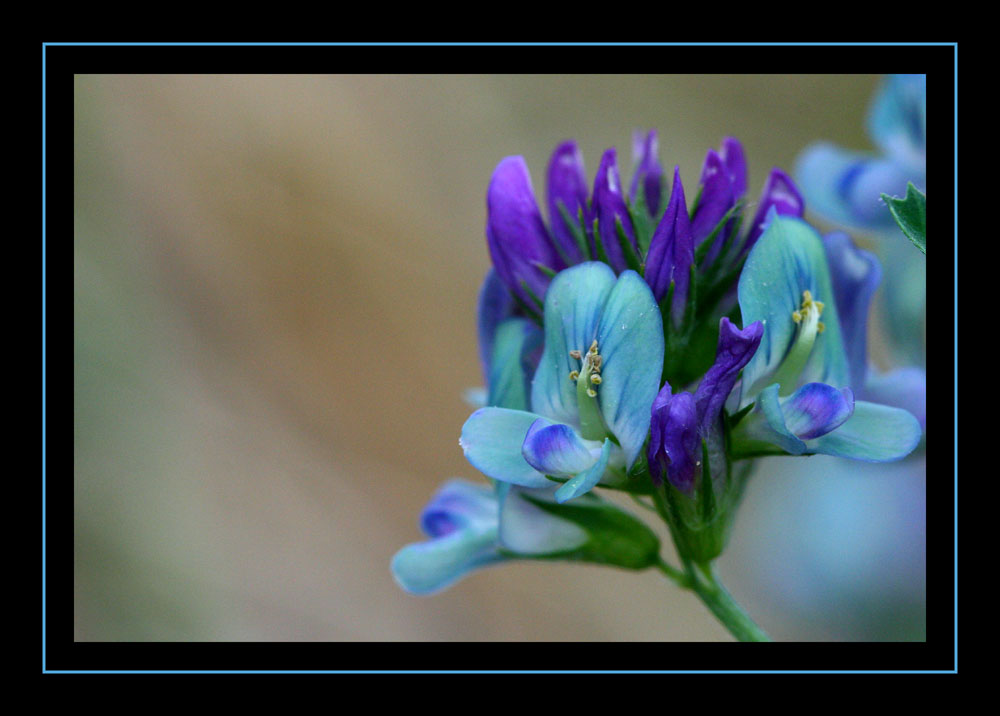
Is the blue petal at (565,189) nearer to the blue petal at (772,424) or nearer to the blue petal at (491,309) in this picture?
the blue petal at (491,309)

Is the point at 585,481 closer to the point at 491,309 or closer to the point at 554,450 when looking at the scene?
the point at 554,450

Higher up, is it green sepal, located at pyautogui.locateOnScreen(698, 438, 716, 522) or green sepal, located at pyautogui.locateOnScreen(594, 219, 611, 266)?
green sepal, located at pyautogui.locateOnScreen(594, 219, 611, 266)

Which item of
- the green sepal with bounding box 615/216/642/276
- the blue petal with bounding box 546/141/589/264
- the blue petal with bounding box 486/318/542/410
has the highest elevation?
the blue petal with bounding box 546/141/589/264

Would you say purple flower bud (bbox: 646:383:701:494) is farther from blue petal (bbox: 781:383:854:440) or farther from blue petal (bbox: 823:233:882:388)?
blue petal (bbox: 823:233:882:388)

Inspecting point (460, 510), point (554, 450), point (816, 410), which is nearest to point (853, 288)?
point (816, 410)

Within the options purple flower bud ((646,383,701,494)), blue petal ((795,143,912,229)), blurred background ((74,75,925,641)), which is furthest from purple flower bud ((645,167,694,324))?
blurred background ((74,75,925,641))

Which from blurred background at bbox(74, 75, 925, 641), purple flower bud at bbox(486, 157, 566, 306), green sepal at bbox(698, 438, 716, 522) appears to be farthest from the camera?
blurred background at bbox(74, 75, 925, 641)
